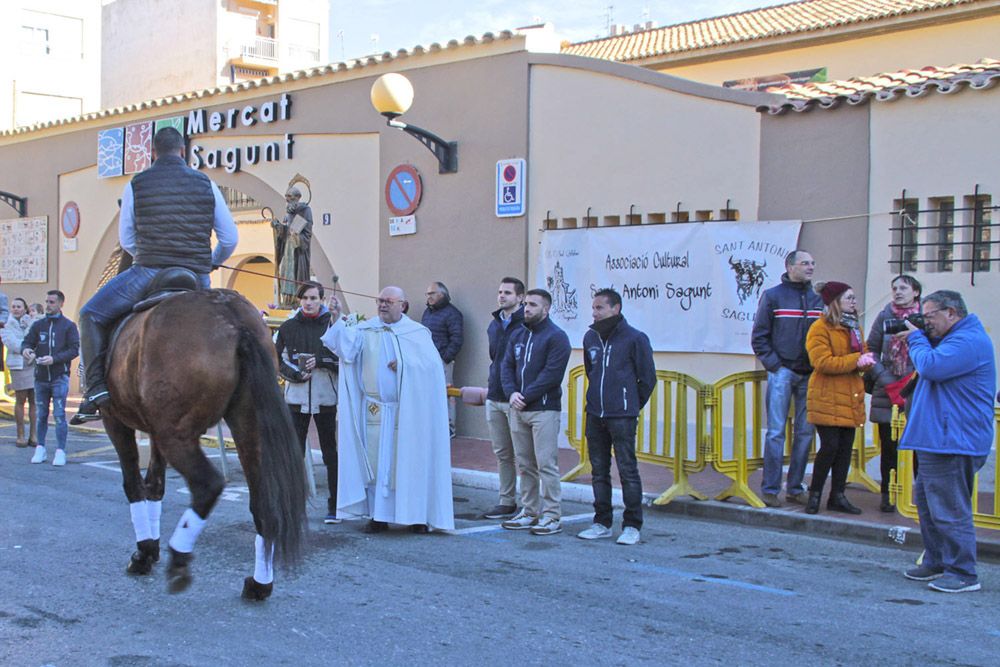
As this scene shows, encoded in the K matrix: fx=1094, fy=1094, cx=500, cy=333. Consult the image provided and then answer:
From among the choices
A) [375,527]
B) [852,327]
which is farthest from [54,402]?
[852,327]

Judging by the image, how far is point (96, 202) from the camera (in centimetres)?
2184

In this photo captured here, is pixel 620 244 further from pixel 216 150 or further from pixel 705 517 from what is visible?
pixel 216 150

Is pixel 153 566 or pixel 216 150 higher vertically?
pixel 216 150

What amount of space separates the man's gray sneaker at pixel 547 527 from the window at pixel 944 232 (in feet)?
15.9

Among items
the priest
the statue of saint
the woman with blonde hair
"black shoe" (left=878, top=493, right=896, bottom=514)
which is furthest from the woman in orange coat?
the woman with blonde hair

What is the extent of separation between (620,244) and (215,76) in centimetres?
3836

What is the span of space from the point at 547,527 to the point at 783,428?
238 cm

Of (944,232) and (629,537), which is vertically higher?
(944,232)

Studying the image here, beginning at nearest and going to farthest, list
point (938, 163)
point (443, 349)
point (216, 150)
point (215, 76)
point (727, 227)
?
1. point (938, 163)
2. point (727, 227)
3. point (443, 349)
4. point (216, 150)
5. point (215, 76)

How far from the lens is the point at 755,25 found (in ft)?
78.1

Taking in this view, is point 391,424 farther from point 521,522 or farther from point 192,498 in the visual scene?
point 192,498

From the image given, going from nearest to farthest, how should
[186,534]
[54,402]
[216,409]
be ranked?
[186,534] < [216,409] < [54,402]

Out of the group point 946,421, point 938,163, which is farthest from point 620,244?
point 946,421

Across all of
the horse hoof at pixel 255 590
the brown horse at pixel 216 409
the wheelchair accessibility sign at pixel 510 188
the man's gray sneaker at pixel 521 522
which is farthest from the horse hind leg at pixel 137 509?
the wheelchair accessibility sign at pixel 510 188
